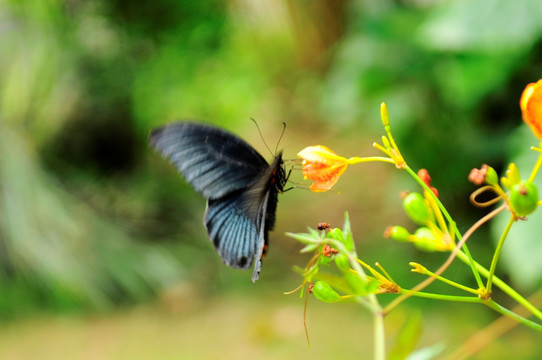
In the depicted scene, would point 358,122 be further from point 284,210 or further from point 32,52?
point 32,52

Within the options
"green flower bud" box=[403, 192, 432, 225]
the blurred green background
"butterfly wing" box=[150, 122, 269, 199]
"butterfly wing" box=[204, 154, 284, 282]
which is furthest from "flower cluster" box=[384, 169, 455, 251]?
the blurred green background

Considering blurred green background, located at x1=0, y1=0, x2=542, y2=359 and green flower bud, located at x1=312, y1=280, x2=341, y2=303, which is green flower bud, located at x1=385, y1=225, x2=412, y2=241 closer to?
green flower bud, located at x1=312, y1=280, x2=341, y2=303

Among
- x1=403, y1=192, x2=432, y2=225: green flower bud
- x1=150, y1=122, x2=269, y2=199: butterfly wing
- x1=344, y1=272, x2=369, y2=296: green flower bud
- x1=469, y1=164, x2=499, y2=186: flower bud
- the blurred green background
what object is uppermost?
x1=469, y1=164, x2=499, y2=186: flower bud

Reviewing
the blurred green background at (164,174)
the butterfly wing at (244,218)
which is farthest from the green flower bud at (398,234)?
the blurred green background at (164,174)

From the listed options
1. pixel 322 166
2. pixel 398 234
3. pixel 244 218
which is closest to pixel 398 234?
pixel 398 234

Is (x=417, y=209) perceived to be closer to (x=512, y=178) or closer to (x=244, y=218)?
(x=512, y=178)

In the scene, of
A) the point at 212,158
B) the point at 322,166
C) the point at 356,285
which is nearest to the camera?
the point at 356,285
